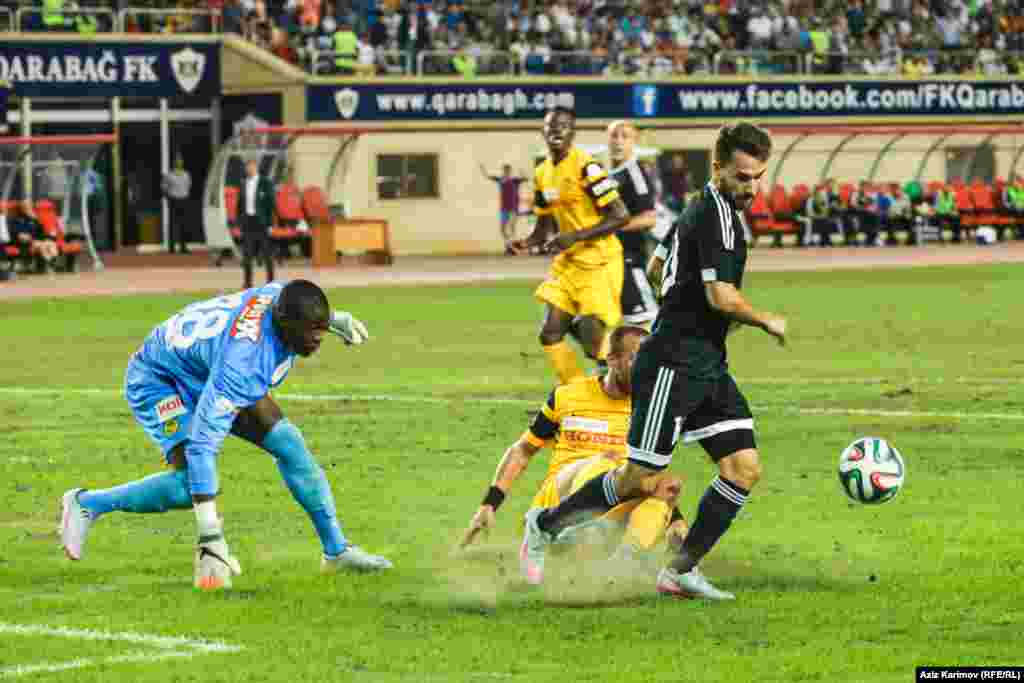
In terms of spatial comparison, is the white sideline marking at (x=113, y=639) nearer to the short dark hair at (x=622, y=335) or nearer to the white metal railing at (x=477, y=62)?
the short dark hair at (x=622, y=335)

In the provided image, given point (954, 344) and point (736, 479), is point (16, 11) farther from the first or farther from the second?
point (736, 479)

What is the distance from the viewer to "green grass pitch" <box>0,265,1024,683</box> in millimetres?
8266

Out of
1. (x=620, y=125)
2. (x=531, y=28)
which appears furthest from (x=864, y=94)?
(x=620, y=125)

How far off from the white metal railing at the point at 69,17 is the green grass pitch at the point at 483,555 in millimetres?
26519

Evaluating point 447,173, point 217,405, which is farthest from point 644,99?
point 217,405

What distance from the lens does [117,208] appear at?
49.5 meters

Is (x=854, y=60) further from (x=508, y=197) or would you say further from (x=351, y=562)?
(x=351, y=562)

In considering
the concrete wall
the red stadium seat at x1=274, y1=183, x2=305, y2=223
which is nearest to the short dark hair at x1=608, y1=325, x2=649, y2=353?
the red stadium seat at x1=274, y1=183, x2=305, y2=223

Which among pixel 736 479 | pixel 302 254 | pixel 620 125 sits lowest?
pixel 302 254

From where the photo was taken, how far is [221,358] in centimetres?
927

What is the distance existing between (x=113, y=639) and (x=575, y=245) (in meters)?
8.37

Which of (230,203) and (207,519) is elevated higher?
(207,519)

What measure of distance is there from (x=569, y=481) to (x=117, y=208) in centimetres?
4051

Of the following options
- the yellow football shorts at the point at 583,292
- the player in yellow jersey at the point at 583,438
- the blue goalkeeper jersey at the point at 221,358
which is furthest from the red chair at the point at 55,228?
the blue goalkeeper jersey at the point at 221,358
